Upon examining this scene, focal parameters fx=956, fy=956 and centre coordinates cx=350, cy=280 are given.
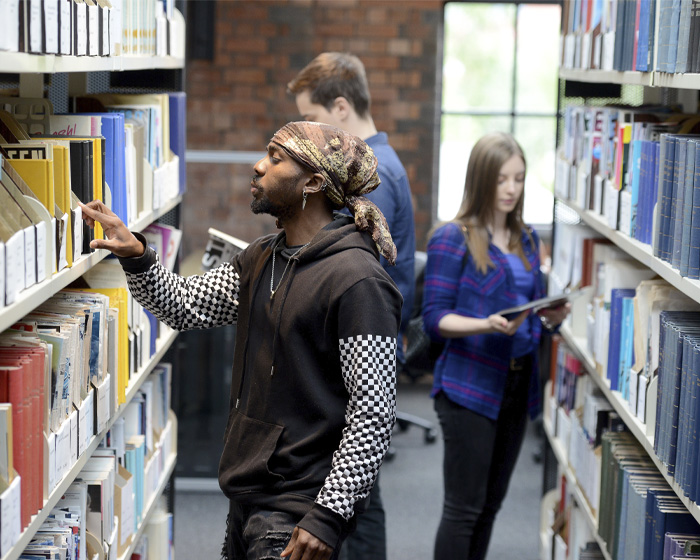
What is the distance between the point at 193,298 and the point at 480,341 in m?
1.09

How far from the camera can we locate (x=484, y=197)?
2906mm

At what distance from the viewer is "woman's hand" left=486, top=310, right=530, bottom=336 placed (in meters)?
2.74

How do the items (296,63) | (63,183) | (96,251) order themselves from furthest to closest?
(296,63) < (96,251) < (63,183)

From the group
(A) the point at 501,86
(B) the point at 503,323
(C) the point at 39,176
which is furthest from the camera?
(A) the point at 501,86

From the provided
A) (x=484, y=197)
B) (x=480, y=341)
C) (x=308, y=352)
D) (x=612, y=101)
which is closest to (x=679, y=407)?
(x=308, y=352)

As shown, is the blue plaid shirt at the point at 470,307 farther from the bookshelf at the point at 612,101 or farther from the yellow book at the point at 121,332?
the yellow book at the point at 121,332

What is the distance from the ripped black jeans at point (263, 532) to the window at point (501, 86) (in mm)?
4554

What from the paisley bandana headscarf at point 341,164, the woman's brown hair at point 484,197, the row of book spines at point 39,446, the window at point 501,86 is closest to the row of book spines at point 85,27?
the paisley bandana headscarf at point 341,164

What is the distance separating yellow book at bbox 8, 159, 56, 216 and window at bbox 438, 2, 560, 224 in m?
4.80

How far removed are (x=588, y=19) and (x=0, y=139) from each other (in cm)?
206

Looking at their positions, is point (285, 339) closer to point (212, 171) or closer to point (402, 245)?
point (402, 245)

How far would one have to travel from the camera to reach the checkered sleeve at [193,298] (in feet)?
6.71

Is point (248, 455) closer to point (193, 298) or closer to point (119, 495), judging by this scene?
point (193, 298)

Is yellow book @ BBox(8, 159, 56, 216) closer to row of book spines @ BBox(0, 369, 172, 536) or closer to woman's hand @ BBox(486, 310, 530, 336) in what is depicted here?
row of book spines @ BBox(0, 369, 172, 536)
